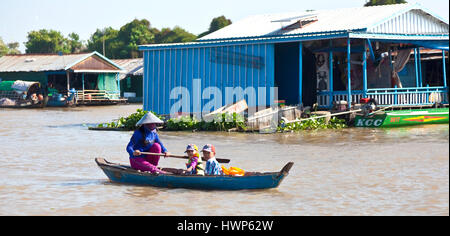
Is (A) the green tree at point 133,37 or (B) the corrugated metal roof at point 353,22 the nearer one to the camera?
(B) the corrugated metal roof at point 353,22

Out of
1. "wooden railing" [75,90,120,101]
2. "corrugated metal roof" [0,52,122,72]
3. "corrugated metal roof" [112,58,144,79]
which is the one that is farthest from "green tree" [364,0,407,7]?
"wooden railing" [75,90,120,101]

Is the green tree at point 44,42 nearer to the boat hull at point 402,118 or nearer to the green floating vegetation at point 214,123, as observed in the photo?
the green floating vegetation at point 214,123

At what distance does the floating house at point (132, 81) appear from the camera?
41688 mm

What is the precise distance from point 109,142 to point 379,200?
9.76m

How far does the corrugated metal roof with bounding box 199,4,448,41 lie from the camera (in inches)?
827

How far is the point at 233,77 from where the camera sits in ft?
69.9

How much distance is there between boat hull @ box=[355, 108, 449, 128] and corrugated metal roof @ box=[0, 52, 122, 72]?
2116 cm

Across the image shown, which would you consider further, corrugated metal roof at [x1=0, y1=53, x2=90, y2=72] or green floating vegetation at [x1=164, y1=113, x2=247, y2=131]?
corrugated metal roof at [x1=0, y1=53, x2=90, y2=72]

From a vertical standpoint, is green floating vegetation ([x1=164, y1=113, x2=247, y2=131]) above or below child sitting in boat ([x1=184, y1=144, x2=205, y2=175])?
above

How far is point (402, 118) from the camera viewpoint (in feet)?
65.1

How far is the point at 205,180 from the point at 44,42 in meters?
54.2

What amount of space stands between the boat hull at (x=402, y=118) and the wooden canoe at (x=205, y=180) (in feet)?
33.4

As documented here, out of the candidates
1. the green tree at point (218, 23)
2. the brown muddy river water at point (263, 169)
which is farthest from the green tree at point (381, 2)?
the brown muddy river water at point (263, 169)

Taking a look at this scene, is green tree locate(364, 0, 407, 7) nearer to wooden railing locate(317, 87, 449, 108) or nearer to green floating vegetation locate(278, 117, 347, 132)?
wooden railing locate(317, 87, 449, 108)
